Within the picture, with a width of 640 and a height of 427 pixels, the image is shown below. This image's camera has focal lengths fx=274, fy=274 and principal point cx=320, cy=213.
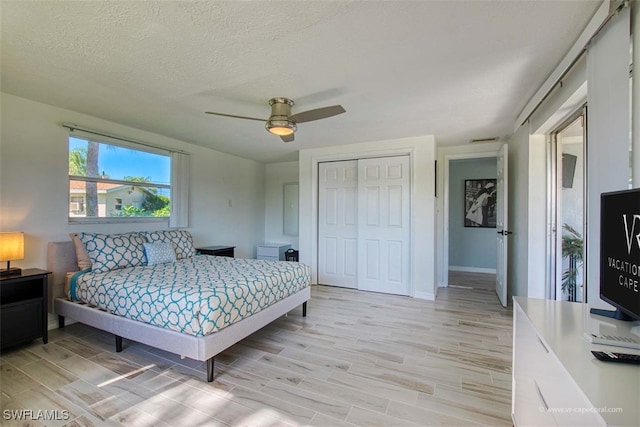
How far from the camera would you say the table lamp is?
2.40m

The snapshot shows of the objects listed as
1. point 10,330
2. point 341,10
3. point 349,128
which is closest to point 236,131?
point 349,128

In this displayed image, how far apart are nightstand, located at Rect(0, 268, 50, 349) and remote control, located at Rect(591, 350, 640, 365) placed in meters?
3.91

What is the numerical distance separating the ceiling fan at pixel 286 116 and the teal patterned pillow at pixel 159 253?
1871 millimetres

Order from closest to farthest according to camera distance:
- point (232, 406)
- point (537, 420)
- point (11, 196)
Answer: point (537, 420) < point (232, 406) < point (11, 196)

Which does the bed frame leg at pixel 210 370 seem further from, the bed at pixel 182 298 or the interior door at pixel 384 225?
the interior door at pixel 384 225

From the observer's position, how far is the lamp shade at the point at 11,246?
240 cm

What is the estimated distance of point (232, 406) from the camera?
5.91 ft

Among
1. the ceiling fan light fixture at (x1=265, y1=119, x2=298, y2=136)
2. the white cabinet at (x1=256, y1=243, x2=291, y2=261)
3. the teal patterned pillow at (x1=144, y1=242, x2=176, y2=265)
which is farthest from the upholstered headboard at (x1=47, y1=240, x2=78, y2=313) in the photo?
the white cabinet at (x1=256, y1=243, x2=291, y2=261)

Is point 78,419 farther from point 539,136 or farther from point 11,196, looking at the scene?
point 539,136

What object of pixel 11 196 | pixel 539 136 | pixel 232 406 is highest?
pixel 539 136

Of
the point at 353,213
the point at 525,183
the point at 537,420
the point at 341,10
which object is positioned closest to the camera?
the point at 537,420

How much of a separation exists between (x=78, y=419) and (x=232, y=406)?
35.6 inches

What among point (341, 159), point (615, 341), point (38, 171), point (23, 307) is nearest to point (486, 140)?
point (341, 159)

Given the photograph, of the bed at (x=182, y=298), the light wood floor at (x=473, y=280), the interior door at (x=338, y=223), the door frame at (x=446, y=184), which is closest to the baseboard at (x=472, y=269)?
the light wood floor at (x=473, y=280)
